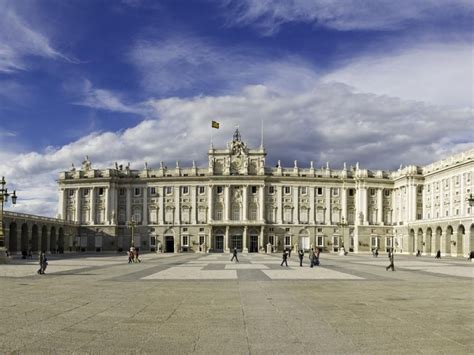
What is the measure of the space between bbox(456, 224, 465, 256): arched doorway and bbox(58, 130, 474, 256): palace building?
26425 millimetres

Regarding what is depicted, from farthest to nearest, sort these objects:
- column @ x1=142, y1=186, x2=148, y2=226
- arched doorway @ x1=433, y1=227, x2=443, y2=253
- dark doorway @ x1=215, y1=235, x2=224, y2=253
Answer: column @ x1=142, y1=186, x2=148, y2=226, dark doorway @ x1=215, y1=235, x2=224, y2=253, arched doorway @ x1=433, y1=227, x2=443, y2=253

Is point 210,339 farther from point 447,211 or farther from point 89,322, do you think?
point 447,211

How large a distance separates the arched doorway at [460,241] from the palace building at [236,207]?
26.4 metres

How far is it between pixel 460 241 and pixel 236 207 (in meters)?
44.3

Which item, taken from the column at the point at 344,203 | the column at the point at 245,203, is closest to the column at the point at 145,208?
the column at the point at 245,203

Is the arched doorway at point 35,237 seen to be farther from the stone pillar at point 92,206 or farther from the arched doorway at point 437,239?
the arched doorway at point 437,239

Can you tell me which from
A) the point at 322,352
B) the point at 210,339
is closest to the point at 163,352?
the point at 210,339

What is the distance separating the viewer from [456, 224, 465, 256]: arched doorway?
82.2 meters

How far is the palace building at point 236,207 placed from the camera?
366 feet

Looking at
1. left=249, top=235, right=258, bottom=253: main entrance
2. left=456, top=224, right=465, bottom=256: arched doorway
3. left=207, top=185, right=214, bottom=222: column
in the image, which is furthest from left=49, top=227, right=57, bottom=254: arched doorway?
left=456, top=224, right=465, bottom=256: arched doorway

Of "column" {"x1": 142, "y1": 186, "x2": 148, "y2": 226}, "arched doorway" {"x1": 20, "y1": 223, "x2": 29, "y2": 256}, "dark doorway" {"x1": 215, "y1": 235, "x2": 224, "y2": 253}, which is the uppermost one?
"column" {"x1": 142, "y1": 186, "x2": 148, "y2": 226}

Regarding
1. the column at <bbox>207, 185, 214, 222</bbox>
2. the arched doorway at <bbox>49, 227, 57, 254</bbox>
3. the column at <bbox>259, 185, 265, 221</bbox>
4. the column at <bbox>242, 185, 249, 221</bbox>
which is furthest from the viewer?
the column at <bbox>207, 185, 214, 222</bbox>

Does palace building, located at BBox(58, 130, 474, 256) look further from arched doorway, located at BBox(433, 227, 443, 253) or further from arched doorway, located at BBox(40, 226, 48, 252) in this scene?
arched doorway, located at BBox(433, 227, 443, 253)

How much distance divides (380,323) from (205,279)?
17518mm
